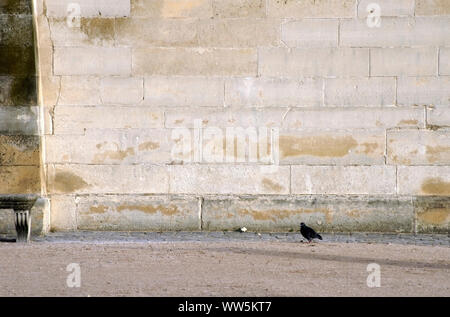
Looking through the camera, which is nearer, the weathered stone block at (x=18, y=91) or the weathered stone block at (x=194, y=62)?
the weathered stone block at (x=18, y=91)

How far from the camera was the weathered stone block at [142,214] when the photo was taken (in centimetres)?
876

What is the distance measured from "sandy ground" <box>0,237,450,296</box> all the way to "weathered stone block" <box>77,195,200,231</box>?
2.09 feet

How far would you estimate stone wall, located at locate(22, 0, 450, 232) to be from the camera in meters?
8.74

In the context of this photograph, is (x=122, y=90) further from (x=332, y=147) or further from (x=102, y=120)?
(x=332, y=147)

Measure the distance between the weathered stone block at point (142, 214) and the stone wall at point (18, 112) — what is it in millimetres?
584

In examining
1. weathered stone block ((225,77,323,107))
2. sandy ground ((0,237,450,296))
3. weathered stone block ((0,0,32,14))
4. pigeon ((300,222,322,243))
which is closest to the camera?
sandy ground ((0,237,450,296))

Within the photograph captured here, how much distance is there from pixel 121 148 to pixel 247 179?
1.53 m

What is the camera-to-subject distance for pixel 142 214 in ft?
28.8

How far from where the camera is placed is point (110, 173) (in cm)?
883

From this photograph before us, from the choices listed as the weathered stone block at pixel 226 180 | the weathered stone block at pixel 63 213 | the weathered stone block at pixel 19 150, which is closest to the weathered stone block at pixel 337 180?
the weathered stone block at pixel 226 180

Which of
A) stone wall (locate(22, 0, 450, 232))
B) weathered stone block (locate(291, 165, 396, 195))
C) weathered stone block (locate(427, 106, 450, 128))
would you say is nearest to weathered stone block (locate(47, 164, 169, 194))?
stone wall (locate(22, 0, 450, 232))

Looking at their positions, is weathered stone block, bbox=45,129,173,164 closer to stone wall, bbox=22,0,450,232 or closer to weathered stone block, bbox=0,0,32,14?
stone wall, bbox=22,0,450,232

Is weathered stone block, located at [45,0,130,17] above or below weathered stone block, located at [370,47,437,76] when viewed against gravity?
above

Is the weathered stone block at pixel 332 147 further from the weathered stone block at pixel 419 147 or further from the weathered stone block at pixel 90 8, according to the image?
the weathered stone block at pixel 90 8
